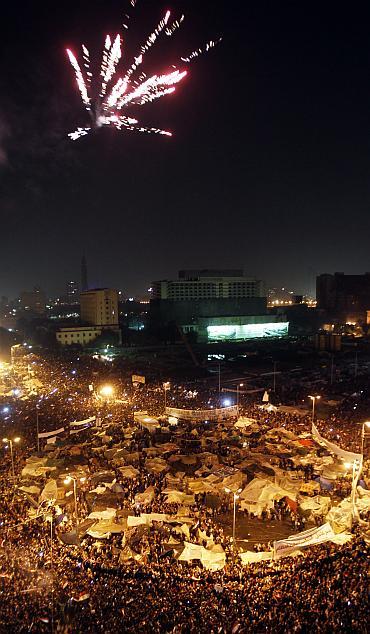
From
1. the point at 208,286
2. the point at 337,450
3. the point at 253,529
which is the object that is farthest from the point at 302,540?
the point at 208,286

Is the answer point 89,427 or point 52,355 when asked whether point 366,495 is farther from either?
point 52,355

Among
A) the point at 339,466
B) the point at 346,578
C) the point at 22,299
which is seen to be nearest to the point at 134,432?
the point at 339,466

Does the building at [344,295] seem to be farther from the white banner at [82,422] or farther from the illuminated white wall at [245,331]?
the white banner at [82,422]

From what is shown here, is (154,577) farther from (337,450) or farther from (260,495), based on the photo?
(337,450)

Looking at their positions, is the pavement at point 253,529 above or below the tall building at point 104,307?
below

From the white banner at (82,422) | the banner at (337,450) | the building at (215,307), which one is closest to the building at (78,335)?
the building at (215,307)

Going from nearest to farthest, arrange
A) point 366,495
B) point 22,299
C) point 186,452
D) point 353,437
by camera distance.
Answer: point 366,495 → point 186,452 → point 353,437 → point 22,299
